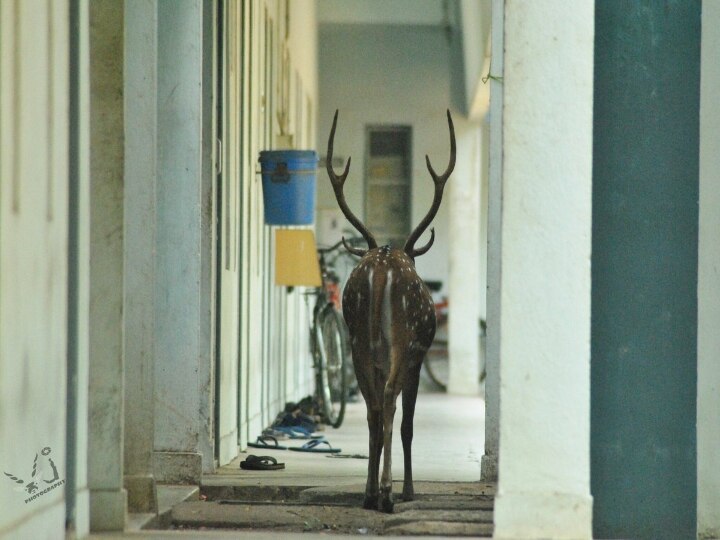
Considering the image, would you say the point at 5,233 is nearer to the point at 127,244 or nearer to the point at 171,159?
the point at 127,244

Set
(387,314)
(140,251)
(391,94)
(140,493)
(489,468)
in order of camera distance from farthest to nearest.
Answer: (391,94) < (489,468) < (387,314) < (140,251) < (140,493)

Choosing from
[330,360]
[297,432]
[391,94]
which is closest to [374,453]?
[297,432]

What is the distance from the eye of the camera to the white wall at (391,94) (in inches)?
770

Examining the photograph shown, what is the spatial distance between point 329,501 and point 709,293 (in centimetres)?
238

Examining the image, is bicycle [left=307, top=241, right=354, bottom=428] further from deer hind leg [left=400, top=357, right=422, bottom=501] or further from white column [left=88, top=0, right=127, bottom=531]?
white column [left=88, top=0, right=127, bottom=531]

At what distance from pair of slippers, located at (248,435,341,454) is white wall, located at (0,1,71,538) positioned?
4.68 meters

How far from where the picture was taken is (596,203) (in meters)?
5.27

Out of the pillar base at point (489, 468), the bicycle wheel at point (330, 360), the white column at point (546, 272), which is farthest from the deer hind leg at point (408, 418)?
the bicycle wheel at point (330, 360)

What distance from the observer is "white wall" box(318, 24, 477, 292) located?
770 inches

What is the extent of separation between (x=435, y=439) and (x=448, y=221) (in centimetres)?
897

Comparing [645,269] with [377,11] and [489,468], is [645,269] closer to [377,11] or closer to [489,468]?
[489,468]

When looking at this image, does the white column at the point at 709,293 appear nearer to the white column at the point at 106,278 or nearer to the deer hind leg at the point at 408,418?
the deer hind leg at the point at 408,418

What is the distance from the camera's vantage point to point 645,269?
5.24 m

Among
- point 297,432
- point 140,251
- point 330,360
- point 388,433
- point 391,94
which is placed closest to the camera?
point 140,251
